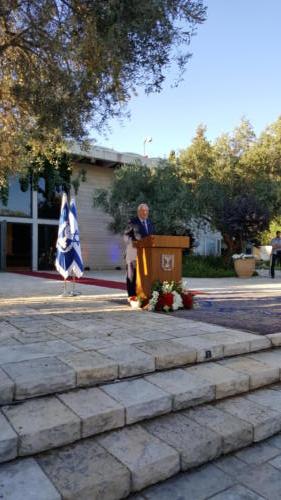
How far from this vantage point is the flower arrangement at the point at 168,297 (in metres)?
6.07

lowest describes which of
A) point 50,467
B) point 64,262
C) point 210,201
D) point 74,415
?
point 50,467

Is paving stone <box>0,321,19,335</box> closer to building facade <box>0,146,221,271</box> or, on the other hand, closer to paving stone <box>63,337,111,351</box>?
paving stone <box>63,337,111,351</box>

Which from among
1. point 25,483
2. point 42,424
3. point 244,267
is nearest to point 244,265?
point 244,267

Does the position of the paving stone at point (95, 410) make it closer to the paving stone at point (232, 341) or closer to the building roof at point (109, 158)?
the paving stone at point (232, 341)

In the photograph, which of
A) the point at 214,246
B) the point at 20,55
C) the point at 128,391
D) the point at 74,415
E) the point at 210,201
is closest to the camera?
the point at 74,415

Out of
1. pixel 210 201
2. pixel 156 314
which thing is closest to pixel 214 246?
pixel 210 201

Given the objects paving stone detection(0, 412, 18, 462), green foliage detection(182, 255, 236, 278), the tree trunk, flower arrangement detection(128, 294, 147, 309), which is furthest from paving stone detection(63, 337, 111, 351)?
the tree trunk

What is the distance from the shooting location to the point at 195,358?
369 centimetres

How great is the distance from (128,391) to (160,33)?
18.1 ft

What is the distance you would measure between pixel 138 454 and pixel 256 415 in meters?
1.09

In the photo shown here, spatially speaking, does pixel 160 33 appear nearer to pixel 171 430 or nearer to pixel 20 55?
pixel 20 55

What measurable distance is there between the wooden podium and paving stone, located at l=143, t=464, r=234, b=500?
3.82 meters

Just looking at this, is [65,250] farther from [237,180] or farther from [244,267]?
[237,180]

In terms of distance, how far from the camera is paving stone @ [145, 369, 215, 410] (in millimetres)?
3025
